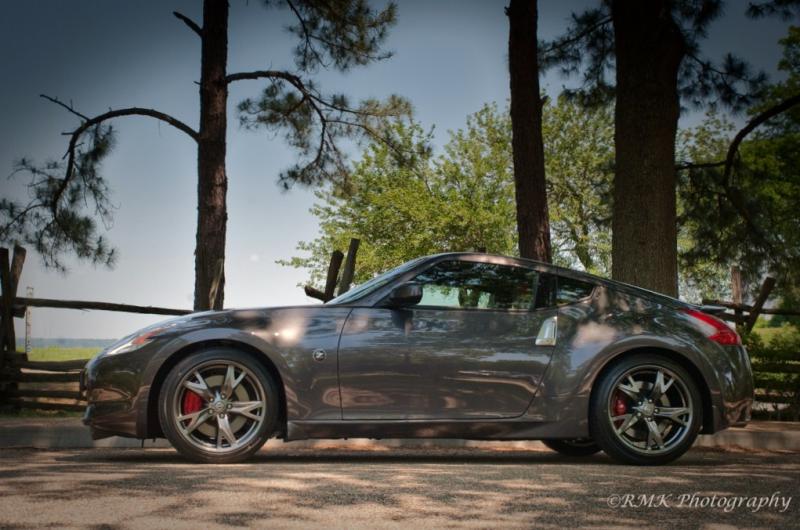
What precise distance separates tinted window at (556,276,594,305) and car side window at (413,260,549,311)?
12cm

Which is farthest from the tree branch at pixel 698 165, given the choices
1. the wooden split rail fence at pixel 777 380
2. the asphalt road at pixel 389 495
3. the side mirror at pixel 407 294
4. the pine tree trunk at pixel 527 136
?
the side mirror at pixel 407 294

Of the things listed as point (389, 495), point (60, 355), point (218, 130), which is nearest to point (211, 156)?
point (218, 130)

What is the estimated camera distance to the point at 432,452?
821 cm

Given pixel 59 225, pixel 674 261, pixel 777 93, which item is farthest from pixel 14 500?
Result: pixel 777 93

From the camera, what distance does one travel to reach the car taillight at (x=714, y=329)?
681 cm

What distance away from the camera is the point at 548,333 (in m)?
6.65

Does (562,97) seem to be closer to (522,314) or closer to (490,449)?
(490,449)

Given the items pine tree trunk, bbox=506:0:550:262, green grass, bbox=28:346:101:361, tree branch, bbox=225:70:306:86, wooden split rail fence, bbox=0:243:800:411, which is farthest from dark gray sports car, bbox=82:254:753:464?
green grass, bbox=28:346:101:361

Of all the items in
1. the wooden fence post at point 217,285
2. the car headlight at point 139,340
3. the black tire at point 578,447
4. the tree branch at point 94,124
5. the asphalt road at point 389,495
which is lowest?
the black tire at point 578,447

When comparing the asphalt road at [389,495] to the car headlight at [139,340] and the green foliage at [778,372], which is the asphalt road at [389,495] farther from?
the green foliage at [778,372]

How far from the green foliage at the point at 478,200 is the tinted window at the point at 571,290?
37443mm

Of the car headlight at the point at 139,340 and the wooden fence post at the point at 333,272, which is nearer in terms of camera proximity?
the car headlight at the point at 139,340

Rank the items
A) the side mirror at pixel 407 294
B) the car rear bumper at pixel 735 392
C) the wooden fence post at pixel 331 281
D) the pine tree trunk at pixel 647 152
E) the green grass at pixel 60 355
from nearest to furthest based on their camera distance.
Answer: the side mirror at pixel 407 294
the car rear bumper at pixel 735 392
the pine tree trunk at pixel 647 152
the wooden fence post at pixel 331 281
the green grass at pixel 60 355

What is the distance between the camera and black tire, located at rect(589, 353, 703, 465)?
6598mm
